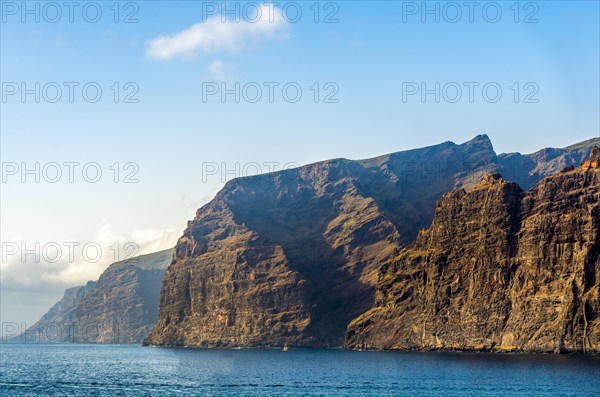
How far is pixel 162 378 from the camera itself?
186 m

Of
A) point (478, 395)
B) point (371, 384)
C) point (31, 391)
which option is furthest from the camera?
point (371, 384)

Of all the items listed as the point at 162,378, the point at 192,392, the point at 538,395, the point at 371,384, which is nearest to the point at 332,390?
the point at 371,384

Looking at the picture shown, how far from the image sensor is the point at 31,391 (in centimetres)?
15212

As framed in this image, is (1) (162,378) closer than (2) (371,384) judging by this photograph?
No

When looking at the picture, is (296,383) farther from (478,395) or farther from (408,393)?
(478,395)

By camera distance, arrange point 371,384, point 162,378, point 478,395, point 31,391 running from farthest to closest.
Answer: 1. point 162,378
2. point 371,384
3. point 31,391
4. point 478,395

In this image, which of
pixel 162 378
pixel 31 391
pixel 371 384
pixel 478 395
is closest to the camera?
pixel 478 395

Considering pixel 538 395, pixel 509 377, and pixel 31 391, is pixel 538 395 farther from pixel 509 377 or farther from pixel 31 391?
pixel 31 391

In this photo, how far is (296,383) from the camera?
169250mm

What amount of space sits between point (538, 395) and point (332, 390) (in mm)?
35874

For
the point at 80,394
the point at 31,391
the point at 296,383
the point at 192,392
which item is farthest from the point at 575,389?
the point at 31,391

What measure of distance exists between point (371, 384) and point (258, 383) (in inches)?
889

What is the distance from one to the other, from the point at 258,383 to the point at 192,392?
23647 millimetres

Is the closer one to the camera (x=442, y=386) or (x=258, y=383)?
(x=442, y=386)
